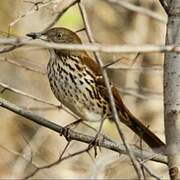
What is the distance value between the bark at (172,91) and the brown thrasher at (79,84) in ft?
5.24

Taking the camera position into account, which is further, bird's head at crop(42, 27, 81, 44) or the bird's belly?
bird's head at crop(42, 27, 81, 44)

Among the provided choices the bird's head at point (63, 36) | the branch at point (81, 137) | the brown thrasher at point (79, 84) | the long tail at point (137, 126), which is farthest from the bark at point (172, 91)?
the bird's head at point (63, 36)

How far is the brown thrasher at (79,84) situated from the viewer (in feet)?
16.0

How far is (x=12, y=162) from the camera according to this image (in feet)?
27.2

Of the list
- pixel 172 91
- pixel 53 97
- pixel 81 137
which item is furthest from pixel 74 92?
pixel 53 97

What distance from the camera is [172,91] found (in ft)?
10.4

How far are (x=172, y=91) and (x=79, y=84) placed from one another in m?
1.79

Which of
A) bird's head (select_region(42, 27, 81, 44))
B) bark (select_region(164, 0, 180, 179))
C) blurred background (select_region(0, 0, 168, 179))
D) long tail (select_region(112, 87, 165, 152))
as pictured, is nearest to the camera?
bark (select_region(164, 0, 180, 179))

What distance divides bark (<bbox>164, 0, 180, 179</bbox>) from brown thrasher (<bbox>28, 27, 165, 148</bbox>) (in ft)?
5.24

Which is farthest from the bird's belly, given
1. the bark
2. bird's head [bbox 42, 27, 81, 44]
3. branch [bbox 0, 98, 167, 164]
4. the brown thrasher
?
the bark

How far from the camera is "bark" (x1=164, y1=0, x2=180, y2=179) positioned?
10.3 feet

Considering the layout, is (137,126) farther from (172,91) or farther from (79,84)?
(172,91)

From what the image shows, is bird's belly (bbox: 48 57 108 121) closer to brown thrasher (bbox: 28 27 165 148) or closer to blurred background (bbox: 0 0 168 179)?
brown thrasher (bbox: 28 27 165 148)

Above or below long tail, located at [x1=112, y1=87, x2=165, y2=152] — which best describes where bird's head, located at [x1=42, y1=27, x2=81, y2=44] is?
above
